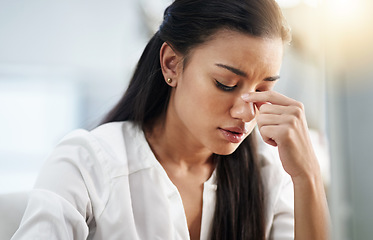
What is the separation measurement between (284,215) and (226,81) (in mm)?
424

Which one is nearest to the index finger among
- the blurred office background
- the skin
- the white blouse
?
the skin

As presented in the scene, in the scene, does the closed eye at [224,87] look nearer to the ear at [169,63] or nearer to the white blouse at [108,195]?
the ear at [169,63]

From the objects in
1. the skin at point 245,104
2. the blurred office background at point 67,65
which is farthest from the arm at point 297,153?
the blurred office background at point 67,65

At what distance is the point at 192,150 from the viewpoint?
1.08 m

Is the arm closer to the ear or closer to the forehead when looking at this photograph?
the forehead

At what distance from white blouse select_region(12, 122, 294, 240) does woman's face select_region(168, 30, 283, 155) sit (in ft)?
0.52

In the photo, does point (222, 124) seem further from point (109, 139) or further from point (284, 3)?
point (284, 3)

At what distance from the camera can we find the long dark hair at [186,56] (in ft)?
2.92

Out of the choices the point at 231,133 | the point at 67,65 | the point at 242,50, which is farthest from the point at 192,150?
the point at 67,65

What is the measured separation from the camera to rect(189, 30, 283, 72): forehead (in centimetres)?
85

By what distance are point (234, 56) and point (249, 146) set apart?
345mm

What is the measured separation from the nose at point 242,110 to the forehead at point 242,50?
0.07 metres

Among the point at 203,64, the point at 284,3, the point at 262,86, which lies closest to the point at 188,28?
the point at 203,64

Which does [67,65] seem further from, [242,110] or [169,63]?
[242,110]
